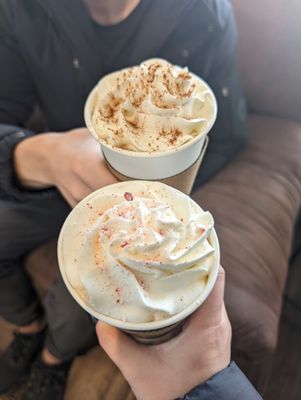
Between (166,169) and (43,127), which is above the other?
(166,169)

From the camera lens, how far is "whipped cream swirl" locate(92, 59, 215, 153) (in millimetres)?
625

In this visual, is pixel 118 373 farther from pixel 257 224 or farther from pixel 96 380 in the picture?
pixel 257 224

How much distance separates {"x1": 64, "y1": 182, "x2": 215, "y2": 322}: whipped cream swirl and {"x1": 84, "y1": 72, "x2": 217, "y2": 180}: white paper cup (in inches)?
3.3

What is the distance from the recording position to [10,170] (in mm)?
883

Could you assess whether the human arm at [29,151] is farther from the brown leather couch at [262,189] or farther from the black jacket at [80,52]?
the brown leather couch at [262,189]

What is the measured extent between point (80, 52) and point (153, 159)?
483 millimetres

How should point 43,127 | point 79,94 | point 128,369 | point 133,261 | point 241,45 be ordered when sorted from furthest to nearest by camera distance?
point 43,127
point 241,45
point 79,94
point 128,369
point 133,261

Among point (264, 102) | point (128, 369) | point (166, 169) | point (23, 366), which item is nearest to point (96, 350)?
point (23, 366)

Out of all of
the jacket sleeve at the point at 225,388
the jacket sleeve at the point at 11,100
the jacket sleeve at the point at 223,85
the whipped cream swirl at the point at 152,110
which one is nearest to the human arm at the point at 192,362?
the jacket sleeve at the point at 225,388

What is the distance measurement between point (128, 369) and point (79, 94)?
0.70 m

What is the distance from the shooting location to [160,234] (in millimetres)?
529

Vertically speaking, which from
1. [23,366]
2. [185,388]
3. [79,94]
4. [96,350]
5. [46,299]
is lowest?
[23,366]

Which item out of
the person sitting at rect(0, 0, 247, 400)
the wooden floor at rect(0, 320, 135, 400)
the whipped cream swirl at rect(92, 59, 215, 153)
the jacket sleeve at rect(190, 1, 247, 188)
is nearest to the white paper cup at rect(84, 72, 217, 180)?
the whipped cream swirl at rect(92, 59, 215, 153)

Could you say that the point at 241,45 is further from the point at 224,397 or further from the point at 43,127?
the point at 224,397
